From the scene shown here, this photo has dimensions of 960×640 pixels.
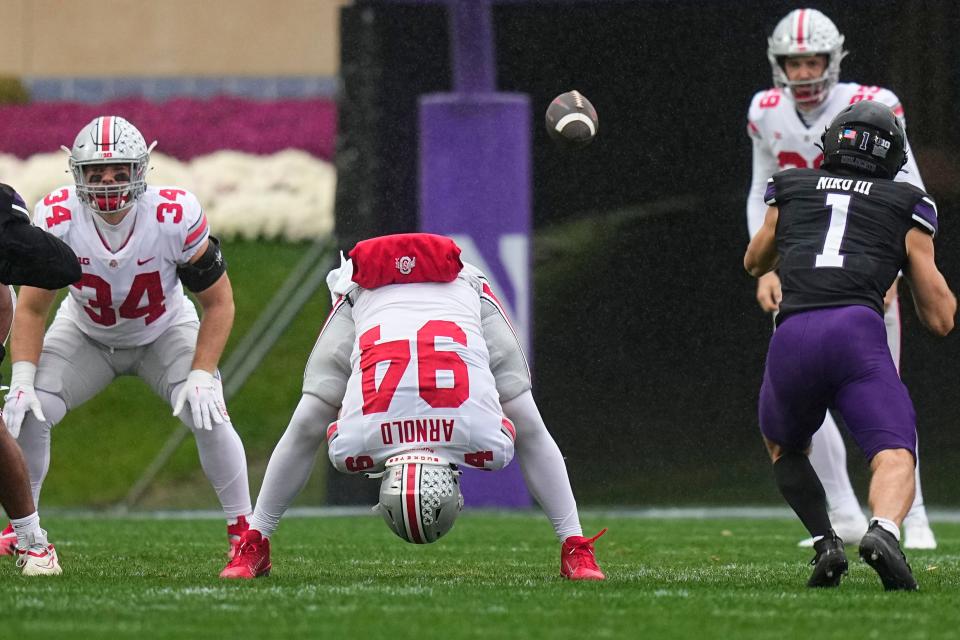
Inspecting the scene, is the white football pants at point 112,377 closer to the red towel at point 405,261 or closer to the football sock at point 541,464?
the red towel at point 405,261

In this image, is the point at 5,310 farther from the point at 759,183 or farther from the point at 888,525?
the point at 759,183

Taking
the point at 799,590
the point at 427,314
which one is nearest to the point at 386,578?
the point at 427,314

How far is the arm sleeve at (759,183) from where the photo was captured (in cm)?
749

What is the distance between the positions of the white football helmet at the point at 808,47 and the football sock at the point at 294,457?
9.32 ft

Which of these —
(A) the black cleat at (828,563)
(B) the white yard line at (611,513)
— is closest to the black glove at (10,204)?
(A) the black cleat at (828,563)

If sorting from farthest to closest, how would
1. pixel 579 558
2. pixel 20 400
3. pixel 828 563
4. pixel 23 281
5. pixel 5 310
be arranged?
pixel 20 400
pixel 5 310
pixel 579 558
pixel 23 281
pixel 828 563

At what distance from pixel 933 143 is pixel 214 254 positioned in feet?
15.5

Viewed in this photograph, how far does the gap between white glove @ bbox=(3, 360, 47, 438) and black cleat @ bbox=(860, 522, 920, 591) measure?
284cm

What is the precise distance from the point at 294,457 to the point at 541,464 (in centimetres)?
74

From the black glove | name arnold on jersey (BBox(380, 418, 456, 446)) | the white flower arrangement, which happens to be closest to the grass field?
name arnold on jersey (BBox(380, 418, 456, 446))

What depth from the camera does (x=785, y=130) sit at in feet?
24.5

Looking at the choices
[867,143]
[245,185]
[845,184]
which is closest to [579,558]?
[845,184]

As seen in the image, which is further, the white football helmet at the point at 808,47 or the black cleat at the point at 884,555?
the white football helmet at the point at 808,47

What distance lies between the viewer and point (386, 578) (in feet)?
18.5
